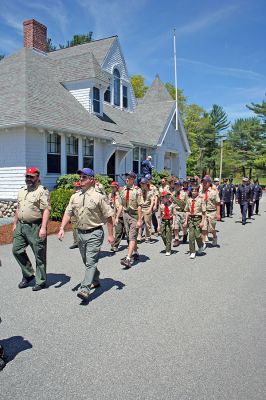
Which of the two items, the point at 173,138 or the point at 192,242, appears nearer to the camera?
the point at 192,242

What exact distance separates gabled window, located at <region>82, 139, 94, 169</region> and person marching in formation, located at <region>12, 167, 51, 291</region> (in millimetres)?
12282

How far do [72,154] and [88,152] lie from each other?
130 centimetres

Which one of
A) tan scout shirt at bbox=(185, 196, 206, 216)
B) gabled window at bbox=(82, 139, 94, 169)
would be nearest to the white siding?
gabled window at bbox=(82, 139, 94, 169)

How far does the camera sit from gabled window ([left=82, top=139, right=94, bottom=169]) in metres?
18.3

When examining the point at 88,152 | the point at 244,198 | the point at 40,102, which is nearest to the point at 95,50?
the point at 88,152

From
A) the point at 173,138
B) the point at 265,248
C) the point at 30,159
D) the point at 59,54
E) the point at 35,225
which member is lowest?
the point at 265,248

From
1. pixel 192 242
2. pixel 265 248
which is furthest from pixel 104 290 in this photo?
pixel 265 248

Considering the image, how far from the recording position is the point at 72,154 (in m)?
17.5

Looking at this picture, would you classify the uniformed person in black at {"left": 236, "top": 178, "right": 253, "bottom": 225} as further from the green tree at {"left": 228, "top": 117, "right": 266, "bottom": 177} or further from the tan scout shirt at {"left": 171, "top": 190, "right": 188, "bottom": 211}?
the green tree at {"left": 228, "top": 117, "right": 266, "bottom": 177}

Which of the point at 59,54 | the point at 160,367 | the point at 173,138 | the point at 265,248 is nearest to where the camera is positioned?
the point at 160,367

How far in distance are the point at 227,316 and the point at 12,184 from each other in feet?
39.6

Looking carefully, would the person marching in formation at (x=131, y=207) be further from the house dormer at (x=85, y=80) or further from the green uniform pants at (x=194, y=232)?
the house dormer at (x=85, y=80)

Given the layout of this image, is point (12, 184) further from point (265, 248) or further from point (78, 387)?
point (78, 387)

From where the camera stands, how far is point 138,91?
177 feet
